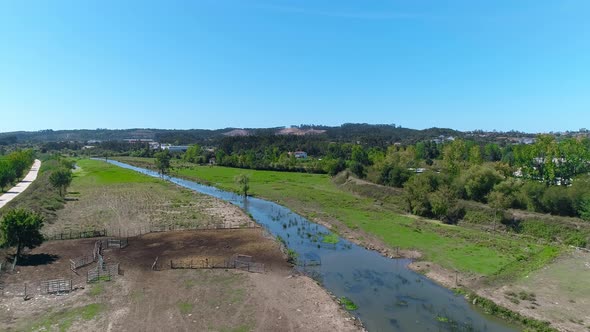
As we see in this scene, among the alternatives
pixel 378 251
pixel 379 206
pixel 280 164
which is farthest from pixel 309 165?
pixel 378 251

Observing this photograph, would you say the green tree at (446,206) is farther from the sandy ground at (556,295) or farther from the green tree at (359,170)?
the green tree at (359,170)

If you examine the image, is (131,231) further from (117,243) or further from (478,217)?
(478,217)

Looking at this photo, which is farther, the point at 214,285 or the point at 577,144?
the point at 577,144

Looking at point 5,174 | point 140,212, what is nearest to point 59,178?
point 5,174

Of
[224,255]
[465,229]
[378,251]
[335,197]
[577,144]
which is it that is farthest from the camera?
[335,197]

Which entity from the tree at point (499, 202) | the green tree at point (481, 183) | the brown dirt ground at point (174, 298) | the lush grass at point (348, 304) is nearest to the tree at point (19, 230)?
the brown dirt ground at point (174, 298)

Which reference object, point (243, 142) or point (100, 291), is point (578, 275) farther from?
point (243, 142)
